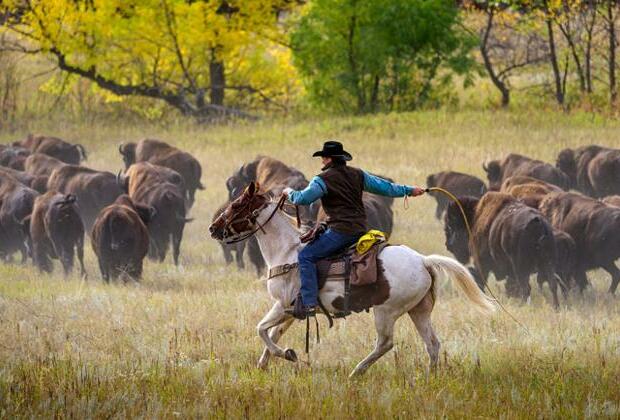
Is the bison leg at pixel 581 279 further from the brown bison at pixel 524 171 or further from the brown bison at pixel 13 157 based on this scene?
the brown bison at pixel 13 157

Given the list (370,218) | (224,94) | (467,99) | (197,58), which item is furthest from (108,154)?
(370,218)

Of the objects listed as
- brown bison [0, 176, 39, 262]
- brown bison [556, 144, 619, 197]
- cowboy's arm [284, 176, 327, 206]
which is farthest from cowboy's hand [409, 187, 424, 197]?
brown bison [556, 144, 619, 197]

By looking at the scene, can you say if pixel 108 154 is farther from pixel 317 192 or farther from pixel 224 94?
pixel 317 192

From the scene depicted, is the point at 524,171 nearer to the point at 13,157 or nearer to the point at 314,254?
the point at 13,157

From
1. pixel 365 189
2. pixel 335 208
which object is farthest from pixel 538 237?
pixel 335 208

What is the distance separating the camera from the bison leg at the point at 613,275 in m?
15.8

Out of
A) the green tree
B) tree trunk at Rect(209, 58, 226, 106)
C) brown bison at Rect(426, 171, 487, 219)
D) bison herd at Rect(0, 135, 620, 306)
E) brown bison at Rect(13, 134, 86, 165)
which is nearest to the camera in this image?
bison herd at Rect(0, 135, 620, 306)

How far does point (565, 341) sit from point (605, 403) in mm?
2724

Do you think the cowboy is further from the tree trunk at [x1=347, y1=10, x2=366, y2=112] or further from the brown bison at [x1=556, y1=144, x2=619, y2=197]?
the tree trunk at [x1=347, y1=10, x2=366, y2=112]

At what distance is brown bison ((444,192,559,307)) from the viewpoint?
49.5 feet

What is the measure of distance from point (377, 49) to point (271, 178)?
17.9 meters

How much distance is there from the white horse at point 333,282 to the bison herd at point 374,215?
37 centimetres

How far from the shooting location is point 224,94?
44.4m

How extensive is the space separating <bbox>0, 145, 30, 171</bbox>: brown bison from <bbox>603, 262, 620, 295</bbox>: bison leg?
14420mm
